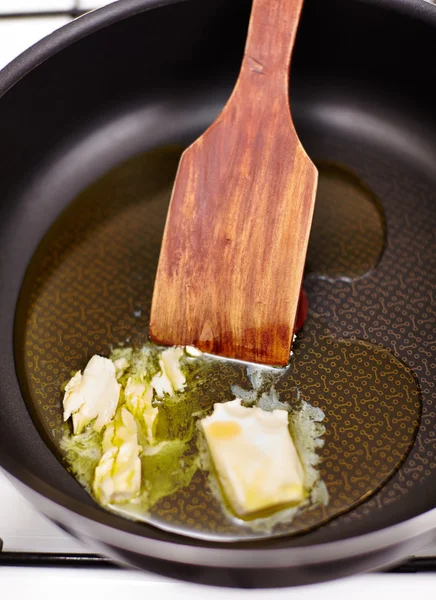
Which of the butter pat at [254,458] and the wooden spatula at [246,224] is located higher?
the wooden spatula at [246,224]

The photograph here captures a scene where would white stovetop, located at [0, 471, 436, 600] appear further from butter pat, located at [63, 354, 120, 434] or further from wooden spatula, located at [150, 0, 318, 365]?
wooden spatula, located at [150, 0, 318, 365]


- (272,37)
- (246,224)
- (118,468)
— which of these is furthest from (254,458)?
(272,37)

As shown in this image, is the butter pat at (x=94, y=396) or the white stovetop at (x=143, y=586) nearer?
the white stovetop at (x=143, y=586)

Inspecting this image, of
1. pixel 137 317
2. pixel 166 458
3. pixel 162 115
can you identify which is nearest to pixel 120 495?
pixel 166 458

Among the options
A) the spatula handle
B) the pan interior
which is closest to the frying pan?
the pan interior

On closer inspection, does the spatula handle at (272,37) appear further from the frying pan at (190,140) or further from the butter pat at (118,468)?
the butter pat at (118,468)

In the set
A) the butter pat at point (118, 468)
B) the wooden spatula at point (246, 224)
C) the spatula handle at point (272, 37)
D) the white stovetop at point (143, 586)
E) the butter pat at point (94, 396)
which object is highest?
the spatula handle at point (272, 37)

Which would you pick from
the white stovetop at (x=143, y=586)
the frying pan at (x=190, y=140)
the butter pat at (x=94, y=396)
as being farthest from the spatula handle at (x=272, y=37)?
the white stovetop at (x=143, y=586)

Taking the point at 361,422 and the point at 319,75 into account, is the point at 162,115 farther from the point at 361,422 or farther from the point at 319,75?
the point at 361,422
